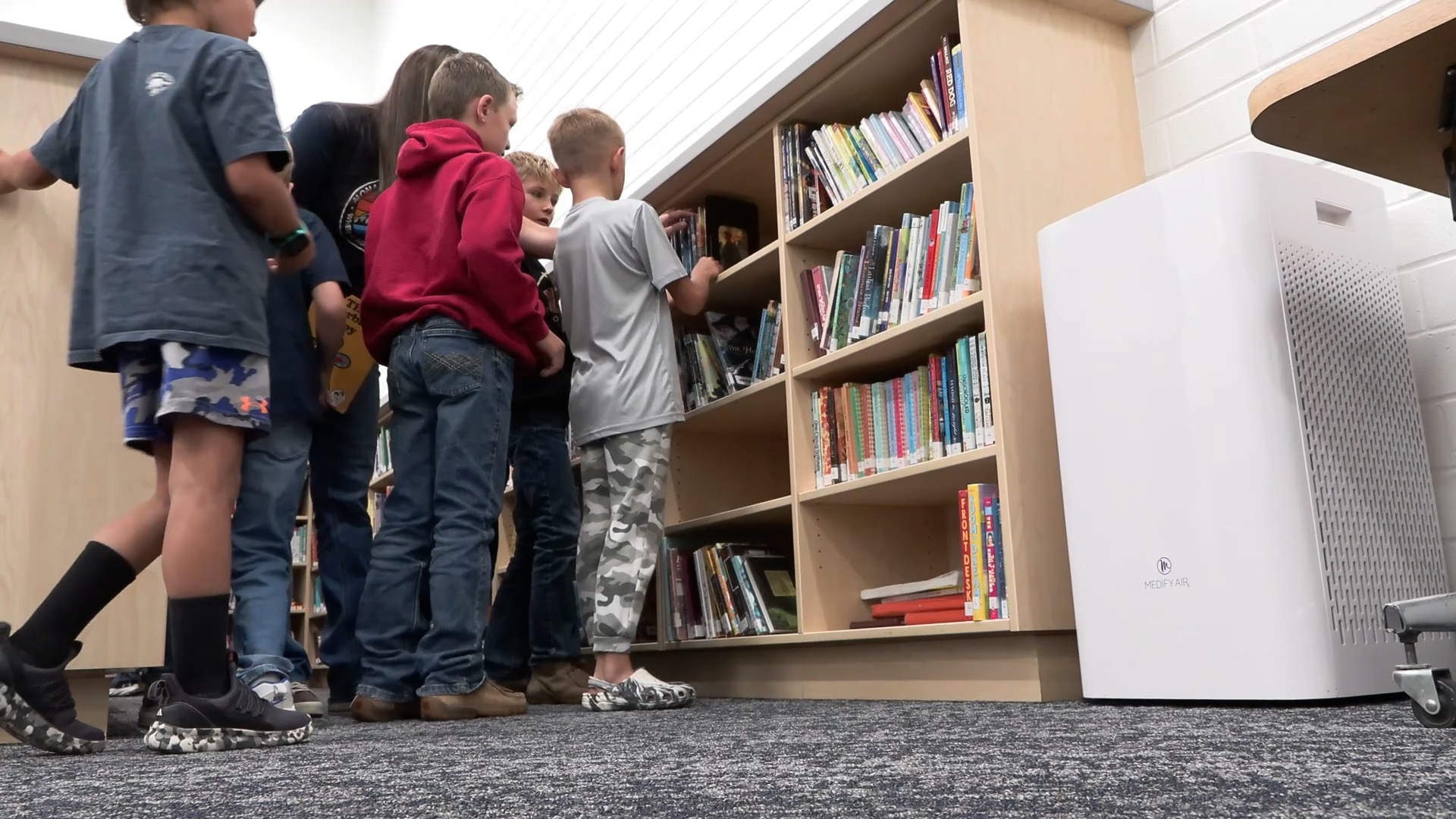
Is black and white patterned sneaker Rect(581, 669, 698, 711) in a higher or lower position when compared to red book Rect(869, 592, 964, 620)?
lower

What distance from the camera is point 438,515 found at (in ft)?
6.67

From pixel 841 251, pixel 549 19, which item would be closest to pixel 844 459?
pixel 841 251


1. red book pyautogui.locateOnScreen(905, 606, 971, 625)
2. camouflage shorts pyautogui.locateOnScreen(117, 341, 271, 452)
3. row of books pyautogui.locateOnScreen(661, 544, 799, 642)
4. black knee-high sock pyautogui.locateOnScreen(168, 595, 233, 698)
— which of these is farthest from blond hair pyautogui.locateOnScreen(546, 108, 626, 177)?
black knee-high sock pyautogui.locateOnScreen(168, 595, 233, 698)

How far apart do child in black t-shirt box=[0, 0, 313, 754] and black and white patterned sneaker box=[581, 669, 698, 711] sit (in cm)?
62

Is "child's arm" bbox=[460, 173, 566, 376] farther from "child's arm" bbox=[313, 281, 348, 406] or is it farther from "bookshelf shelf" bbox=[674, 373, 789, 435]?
"bookshelf shelf" bbox=[674, 373, 789, 435]

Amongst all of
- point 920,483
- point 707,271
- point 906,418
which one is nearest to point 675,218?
point 707,271

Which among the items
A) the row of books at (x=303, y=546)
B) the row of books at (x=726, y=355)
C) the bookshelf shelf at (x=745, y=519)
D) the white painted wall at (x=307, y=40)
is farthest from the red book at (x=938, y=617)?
the white painted wall at (x=307, y=40)

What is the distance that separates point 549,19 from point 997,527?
3.92m

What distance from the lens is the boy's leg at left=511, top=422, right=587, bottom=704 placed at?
7.86ft

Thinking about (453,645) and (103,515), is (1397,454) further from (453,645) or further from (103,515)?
(103,515)

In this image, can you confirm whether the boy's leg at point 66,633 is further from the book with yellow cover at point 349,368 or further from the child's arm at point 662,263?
the child's arm at point 662,263

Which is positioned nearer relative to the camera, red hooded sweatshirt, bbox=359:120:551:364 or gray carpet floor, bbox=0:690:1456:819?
gray carpet floor, bbox=0:690:1456:819

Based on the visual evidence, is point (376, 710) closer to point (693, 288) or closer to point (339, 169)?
point (693, 288)

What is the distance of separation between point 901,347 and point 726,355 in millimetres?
651
